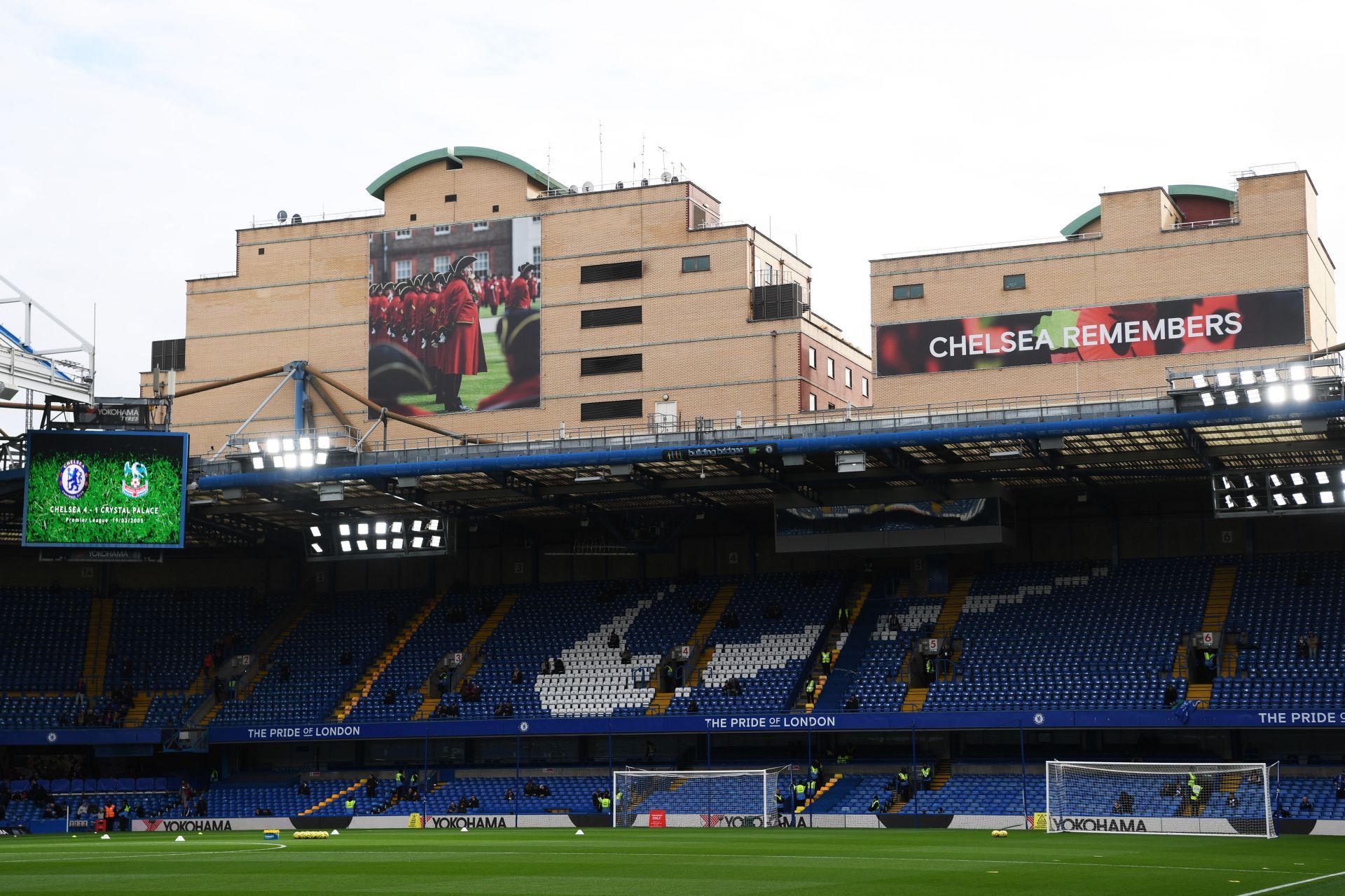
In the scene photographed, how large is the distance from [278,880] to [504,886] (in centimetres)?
560

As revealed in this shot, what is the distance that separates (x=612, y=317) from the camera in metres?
75.7

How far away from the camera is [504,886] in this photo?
31.4m

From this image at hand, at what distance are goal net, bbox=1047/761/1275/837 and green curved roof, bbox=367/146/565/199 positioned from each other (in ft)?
126

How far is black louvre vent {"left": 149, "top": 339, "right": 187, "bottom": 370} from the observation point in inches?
3285

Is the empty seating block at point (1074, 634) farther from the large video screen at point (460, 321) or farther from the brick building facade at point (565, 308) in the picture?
the large video screen at point (460, 321)

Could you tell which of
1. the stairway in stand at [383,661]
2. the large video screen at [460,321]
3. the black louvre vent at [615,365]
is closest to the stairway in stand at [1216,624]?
the black louvre vent at [615,365]

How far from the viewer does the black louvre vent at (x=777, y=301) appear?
73.2 m

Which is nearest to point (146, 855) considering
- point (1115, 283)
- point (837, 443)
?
point (837, 443)

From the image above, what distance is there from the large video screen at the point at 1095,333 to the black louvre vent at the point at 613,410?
11390 millimetres

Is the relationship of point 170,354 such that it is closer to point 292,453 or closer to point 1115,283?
point 292,453

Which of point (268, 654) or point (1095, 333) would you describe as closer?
point (1095, 333)

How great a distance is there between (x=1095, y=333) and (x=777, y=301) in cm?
1417

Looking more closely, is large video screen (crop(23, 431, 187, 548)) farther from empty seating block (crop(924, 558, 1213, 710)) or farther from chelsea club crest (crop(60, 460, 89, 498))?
empty seating block (crop(924, 558, 1213, 710))

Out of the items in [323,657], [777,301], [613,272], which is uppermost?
[613,272]
